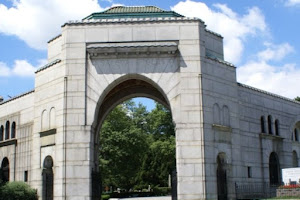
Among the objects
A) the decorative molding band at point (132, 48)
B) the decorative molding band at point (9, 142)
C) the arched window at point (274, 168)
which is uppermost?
the decorative molding band at point (132, 48)

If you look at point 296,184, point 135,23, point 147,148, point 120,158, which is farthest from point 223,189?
point 147,148

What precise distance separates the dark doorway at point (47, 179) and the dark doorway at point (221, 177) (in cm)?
1008

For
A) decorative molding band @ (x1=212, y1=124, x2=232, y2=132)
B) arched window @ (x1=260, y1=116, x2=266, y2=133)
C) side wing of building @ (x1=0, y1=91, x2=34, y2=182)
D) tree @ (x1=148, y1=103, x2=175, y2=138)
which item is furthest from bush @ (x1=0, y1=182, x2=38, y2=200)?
tree @ (x1=148, y1=103, x2=175, y2=138)

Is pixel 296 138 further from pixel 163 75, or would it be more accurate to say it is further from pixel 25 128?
pixel 25 128

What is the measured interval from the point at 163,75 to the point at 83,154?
6.37m

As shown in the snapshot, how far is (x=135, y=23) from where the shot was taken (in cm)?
2509

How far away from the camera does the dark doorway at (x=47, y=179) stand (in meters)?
25.5

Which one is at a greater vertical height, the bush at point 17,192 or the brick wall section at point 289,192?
the bush at point 17,192

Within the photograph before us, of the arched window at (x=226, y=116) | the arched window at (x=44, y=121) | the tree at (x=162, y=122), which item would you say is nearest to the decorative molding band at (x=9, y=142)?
the arched window at (x=44, y=121)

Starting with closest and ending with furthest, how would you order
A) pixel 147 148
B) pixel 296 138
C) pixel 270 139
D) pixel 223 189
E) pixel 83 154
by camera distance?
1. pixel 83 154
2. pixel 223 189
3. pixel 270 139
4. pixel 296 138
5. pixel 147 148

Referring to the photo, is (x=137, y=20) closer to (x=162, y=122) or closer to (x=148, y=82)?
(x=148, y=82)

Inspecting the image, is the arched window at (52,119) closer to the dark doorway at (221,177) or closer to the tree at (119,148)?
the dark doorway at (221,177)

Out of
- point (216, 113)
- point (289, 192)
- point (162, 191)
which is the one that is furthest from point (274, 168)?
point (162, 191)

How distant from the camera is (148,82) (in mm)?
25328
